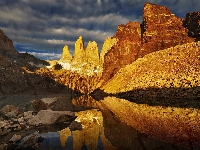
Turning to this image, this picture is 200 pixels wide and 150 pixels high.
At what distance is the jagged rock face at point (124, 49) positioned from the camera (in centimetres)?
12151

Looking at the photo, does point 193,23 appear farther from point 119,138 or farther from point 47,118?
point 119,138

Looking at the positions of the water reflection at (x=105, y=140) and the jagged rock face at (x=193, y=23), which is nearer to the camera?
the water reflection at (x=105, y=140)

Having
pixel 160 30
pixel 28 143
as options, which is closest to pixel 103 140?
pixel 28 143

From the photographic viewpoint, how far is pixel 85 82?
152 m

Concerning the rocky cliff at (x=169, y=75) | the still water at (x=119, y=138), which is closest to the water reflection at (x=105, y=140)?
the still water at (x=119, y=138)

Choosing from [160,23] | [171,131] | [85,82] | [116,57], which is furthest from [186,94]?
[85,82]

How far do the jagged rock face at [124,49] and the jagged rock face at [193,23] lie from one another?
26.7 metres

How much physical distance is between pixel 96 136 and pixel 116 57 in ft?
367

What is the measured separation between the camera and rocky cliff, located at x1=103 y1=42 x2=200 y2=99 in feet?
169

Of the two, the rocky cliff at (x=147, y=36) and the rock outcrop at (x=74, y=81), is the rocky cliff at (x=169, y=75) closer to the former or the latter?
the rocky cliff at (x=147, y=36)

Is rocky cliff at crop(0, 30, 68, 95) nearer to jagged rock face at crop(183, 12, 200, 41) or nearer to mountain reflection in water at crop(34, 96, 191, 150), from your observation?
jagged rock face at crop(183, 12, 200, 41)

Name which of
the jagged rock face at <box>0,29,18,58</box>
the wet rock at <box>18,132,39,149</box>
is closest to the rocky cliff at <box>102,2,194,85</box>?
the jagged rock face at <box>0,29,18,58</box>

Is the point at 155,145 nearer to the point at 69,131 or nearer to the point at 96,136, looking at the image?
the point at 96,136

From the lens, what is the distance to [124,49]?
408ft
